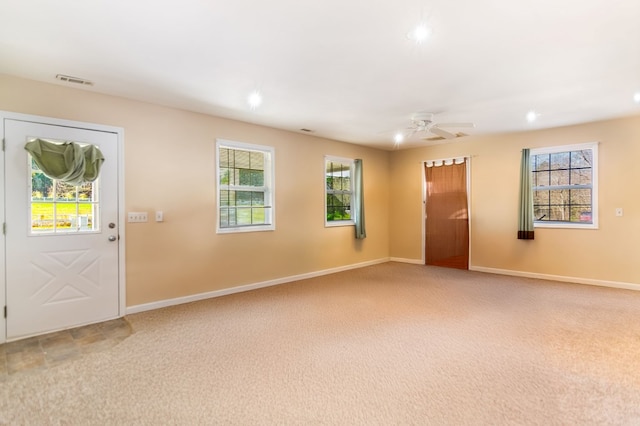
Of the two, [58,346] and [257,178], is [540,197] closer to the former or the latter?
[257,178]

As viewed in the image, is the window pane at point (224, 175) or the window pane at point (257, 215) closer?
the window pane at point (224, 175)

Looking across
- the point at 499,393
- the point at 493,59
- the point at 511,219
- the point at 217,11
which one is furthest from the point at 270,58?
the point at 511,219

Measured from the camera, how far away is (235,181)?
4.85 m

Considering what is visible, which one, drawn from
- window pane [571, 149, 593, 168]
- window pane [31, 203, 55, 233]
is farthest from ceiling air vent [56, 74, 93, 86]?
window pane [571, 149, 593, 168]

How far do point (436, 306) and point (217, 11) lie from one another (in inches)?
150

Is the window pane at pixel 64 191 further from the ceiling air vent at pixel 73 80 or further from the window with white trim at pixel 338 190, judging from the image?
the window with white trim at pixel 338 190

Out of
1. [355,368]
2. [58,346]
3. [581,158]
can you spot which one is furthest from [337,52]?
[581,158]

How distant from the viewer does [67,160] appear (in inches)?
131

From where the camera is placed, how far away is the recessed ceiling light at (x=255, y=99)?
3641 mm

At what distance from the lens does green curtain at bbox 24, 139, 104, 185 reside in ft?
10.5

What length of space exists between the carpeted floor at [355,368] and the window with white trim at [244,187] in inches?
50.6

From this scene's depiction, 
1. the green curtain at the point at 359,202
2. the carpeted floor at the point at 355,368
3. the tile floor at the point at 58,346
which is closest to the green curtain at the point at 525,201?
the carpeted floor at the point at 355,368

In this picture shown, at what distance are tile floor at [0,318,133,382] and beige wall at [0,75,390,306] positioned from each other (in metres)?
0.53

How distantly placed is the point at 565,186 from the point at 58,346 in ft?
23.1
